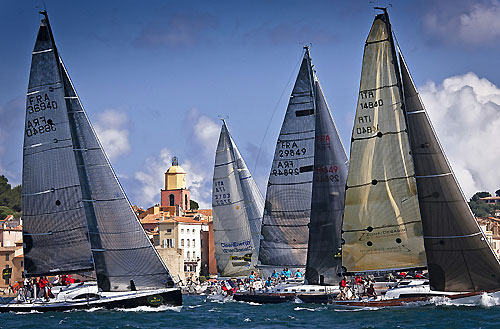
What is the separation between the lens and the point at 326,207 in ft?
124

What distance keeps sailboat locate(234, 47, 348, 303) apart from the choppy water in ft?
8.91

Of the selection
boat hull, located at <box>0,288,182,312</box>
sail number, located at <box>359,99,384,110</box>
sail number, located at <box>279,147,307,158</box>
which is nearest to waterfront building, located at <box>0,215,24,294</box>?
sail number, located at <box>279,147,307,158</box>

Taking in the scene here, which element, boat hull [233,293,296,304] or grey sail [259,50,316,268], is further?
grey sail [259,50,316,268]

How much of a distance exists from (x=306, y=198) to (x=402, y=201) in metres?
10.6

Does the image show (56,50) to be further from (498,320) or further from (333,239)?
(498,320)

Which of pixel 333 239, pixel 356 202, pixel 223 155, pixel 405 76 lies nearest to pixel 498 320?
pixel 356 202

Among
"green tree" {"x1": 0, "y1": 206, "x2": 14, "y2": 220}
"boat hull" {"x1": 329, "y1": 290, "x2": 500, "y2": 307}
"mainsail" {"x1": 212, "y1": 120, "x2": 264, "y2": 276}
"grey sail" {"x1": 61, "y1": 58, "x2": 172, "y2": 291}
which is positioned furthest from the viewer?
"green tree" {"x1": 0, "y1": 206, "x2": 14, "y2": 220}

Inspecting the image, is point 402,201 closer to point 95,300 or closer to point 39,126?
point 95,300

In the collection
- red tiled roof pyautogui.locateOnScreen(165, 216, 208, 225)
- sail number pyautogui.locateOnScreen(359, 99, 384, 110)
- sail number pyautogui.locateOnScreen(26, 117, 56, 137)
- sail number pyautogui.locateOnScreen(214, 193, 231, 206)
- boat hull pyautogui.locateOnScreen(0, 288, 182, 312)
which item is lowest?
boat hull pyautogui.locateOnScreen(0, 288, 182, 312)

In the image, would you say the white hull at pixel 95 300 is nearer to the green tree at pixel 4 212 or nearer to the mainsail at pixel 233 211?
the mainsail at pixel 233 211

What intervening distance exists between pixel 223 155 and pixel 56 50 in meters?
18.7

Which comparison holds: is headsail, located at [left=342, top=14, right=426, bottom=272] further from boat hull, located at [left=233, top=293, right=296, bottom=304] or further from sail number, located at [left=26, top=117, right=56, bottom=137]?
sail number, located at [left=26, top=117, right=56, bottom=137]

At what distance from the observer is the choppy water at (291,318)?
27.8 m

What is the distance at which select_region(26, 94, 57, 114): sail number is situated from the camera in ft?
111
